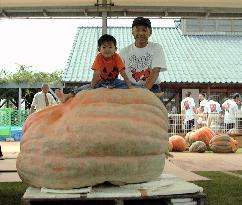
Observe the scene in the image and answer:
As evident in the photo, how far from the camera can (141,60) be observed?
16.1 feet

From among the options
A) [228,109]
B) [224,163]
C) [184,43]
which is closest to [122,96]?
[224,163]

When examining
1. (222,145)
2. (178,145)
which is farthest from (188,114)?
(222,145)

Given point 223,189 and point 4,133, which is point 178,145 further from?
point 4,133

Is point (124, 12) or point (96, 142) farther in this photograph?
point (124, 12)

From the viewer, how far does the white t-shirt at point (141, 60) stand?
15.9 feet

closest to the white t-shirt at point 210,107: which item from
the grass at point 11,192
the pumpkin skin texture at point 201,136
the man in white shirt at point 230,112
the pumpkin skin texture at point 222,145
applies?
the man in white shirt at point 230,112

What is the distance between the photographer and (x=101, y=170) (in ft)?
11.2

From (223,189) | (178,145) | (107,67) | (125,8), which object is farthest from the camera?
(178,145)

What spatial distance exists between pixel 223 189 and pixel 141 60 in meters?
1.49

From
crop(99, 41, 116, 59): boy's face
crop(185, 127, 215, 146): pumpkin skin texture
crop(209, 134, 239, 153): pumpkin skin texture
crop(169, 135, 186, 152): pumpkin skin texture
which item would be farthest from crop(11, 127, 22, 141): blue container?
crop(99, 41, 116, 59): boy's face

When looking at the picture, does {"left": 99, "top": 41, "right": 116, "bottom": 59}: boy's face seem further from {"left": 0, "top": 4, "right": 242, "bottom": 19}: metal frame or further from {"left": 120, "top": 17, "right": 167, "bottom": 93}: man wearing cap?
{"left": 0, "top": 4, "right": 242, "bottom": 19}: metal frame

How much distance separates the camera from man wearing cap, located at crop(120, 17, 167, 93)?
4816mm

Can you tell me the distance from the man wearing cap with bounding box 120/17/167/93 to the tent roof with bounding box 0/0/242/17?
389 cm

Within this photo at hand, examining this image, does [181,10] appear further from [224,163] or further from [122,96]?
[122,96]
